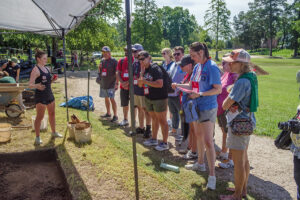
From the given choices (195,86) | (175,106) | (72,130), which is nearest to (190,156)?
(175,106)

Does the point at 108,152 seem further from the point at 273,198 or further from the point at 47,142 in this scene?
the point at 273,198

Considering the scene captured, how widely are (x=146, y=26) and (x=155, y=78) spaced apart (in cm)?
4450

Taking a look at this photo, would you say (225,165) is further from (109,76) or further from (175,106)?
(109,76)

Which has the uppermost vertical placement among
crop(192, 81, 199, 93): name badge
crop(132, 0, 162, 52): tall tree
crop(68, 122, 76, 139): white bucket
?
crop(132, 0, 162, 52): tall tree

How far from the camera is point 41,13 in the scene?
6.27 metres

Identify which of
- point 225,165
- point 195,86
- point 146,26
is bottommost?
point 225,165

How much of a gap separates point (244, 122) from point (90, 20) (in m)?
19.8

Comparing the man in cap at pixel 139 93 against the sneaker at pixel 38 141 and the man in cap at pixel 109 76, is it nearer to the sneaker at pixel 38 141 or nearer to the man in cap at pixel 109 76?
the man in cap at pixel 109 76

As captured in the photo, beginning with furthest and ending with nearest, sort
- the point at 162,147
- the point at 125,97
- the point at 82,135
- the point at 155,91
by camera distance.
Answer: the point at 125,97
the point at 82,135
the point at 162,147
the point at 155,91

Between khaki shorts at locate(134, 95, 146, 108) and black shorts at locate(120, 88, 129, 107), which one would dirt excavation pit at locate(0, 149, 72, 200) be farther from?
black shorts at locate(120, 88, 129, 107)

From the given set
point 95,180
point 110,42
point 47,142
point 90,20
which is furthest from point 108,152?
point 110,42

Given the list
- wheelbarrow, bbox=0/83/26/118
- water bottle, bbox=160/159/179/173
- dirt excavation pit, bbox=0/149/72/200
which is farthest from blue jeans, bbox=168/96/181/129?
wheelbarrow, bbox=0/83/26/118

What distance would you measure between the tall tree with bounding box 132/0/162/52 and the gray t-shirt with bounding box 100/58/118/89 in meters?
40.8

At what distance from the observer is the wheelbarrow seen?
6539 millimetres
